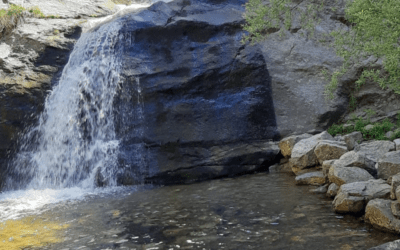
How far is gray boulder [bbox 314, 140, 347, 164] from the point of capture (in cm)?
880

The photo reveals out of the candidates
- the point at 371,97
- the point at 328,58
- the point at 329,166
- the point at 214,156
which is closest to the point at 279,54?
the point at 328,58

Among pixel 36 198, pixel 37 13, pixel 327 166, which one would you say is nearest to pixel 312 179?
pixel 327 166

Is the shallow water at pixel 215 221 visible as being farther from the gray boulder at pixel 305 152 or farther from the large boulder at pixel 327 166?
the gray boulder at pixel 305 152

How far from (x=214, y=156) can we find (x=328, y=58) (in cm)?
561

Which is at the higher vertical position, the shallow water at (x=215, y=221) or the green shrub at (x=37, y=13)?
the green shrub at (x=37, y=13)

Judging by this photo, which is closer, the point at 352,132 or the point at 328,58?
the point at 352,132

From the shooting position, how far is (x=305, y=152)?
30.9 feet

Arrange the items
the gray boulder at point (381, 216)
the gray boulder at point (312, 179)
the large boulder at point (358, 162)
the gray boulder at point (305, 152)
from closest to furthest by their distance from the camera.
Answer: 1. the gray boulder at point (381, 216)
2. the large boulder at point (358, 162)
3. the gray boulder at point (312, 179)
4. the gray boulder at point (305, 152)

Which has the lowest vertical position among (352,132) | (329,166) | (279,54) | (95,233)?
(95,233)

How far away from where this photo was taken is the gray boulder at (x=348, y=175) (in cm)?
702

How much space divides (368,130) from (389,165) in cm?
420

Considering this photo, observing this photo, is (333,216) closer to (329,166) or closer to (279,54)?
(329,166)

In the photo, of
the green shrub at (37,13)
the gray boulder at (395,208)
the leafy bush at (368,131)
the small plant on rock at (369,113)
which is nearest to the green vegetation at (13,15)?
the green shrub at (37,13)

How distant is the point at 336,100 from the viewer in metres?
12.0
